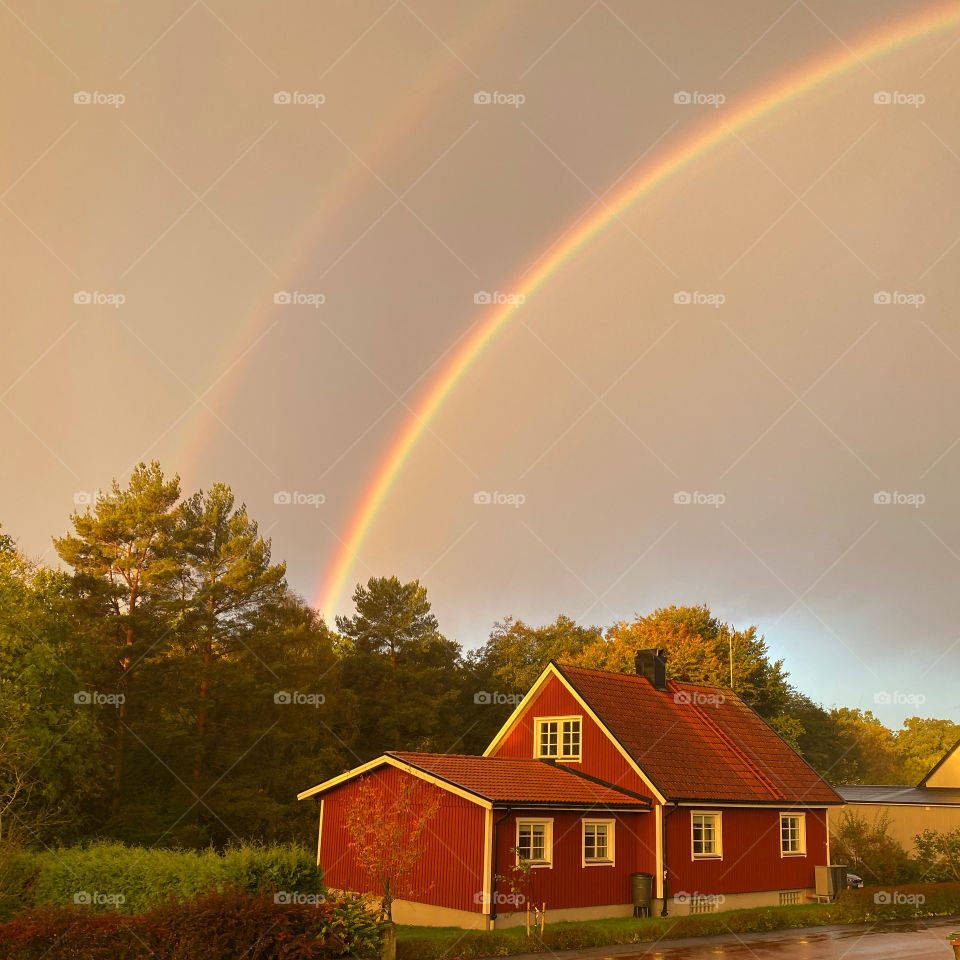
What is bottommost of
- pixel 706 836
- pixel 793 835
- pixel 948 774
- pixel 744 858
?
pixel 744 858

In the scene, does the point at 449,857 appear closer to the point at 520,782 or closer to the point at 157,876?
the point at 520,782

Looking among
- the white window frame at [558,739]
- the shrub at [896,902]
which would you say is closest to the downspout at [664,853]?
the white window frame at [558,739]

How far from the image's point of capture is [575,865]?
2484 centimetres

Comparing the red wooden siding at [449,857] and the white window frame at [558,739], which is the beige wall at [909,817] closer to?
the white window frame at [558,739]

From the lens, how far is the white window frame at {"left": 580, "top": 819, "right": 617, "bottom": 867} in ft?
82.8

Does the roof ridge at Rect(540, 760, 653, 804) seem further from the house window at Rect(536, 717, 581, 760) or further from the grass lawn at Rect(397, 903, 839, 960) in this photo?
the grass lawn at Rect(397, 903, 839, 960)

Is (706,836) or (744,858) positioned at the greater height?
(706,836)

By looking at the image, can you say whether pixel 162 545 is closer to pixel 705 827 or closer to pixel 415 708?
pixel 415 708

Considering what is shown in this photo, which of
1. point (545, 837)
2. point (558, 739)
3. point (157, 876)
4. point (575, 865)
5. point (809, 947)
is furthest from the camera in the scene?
point (558, 739)

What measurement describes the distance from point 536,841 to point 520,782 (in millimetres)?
1788

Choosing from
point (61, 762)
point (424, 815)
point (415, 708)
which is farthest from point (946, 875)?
point (61, 762)

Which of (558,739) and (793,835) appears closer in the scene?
(558,739)

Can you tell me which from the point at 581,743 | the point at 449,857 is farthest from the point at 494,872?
the point at 581,743

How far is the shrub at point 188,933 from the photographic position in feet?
48.0
